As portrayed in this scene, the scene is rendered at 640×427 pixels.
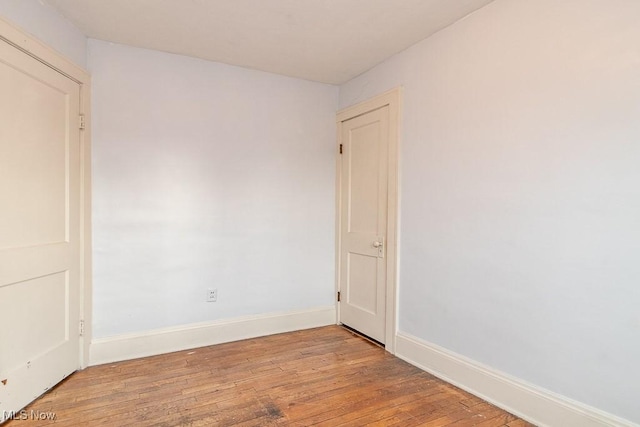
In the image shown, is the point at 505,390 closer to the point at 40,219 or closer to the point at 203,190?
the point at 203,190

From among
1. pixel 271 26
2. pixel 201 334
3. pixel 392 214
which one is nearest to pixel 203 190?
pixel 201 334

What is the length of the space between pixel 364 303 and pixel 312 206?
1068 mm

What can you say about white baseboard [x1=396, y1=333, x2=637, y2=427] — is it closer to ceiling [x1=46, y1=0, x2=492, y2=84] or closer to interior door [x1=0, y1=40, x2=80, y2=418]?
ceiling [x1=46, y1=0, x2=492, y2=84]

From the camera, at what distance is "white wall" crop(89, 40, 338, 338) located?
2.61 metres

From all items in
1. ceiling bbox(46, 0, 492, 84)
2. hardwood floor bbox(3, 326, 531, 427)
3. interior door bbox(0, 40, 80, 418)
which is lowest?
hardwood floor bbox(3, 326, 531, 427)

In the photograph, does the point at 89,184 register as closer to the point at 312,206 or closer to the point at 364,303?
the point at 312,206

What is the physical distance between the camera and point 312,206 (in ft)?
11.2

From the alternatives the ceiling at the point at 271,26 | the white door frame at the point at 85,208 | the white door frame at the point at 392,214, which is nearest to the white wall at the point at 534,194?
the white door frame at the point at 392,214

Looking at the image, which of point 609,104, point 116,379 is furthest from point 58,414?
point 609,104

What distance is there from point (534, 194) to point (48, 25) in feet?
10.1

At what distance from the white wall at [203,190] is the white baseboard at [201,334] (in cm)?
7

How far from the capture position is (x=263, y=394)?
2.15m

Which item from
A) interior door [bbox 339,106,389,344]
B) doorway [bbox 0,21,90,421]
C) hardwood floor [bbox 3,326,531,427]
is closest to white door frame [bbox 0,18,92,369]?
doorway [bbox 0,21,90,421]

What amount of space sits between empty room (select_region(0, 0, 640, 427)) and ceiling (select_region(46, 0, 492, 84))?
0.02 meters
